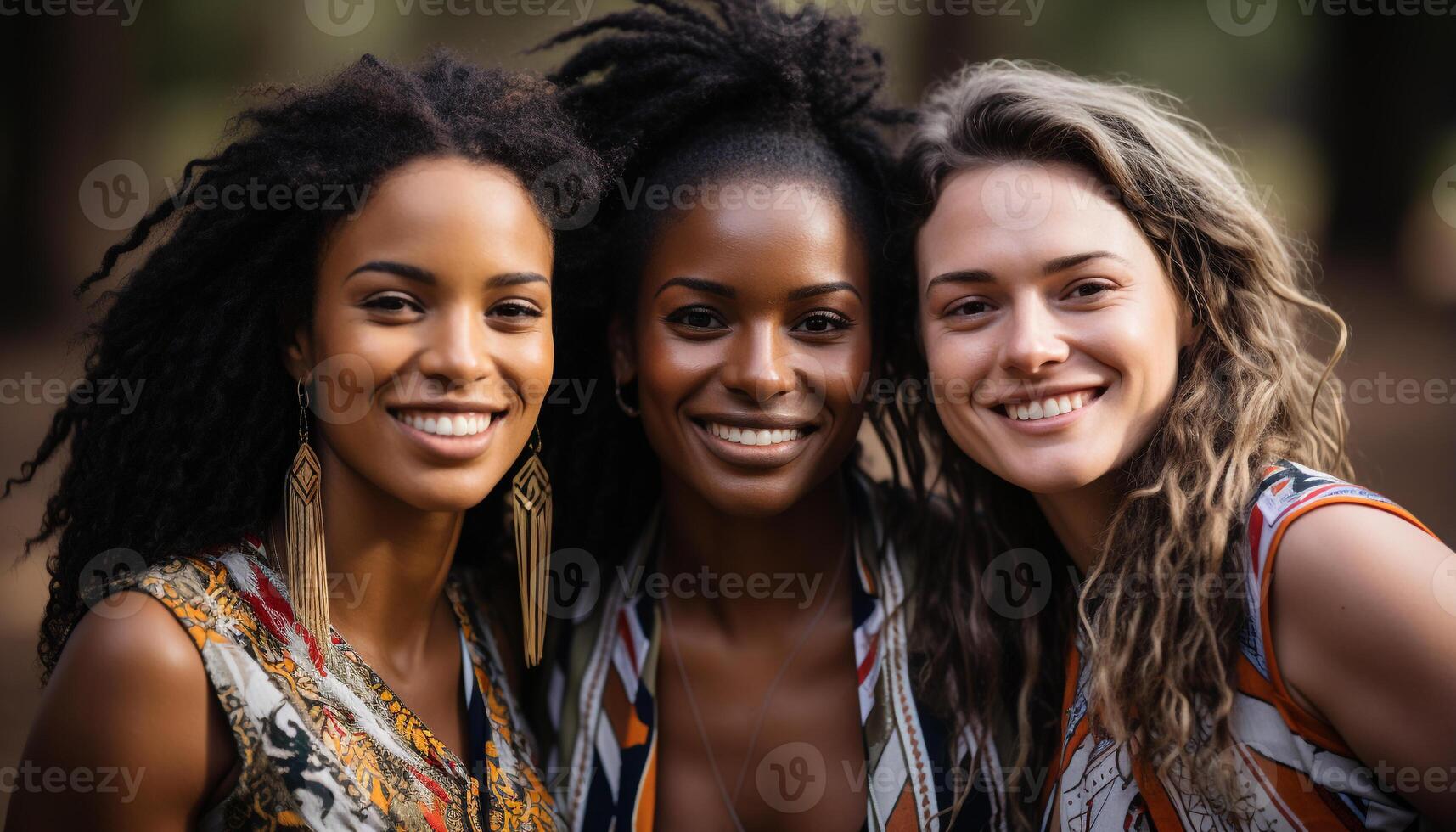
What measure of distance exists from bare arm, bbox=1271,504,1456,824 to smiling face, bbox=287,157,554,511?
5.24ft

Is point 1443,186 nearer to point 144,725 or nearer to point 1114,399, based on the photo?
point 1114,399

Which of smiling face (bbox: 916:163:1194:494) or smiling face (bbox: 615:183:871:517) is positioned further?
smiling face (bbox: 615:183:871:517)

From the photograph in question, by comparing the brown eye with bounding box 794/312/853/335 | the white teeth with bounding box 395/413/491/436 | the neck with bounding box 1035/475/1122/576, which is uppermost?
the brown eye with bounding box 794/312/853/335

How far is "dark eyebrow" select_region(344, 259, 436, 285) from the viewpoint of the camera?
236cm

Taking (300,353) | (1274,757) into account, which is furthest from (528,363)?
(1274,757)

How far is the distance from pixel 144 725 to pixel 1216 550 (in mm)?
2038

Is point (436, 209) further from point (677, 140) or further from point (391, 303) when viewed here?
point (677, 140)

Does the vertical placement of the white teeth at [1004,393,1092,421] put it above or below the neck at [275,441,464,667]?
above

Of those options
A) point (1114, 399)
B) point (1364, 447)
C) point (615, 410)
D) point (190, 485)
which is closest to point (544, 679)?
point (615, 410)

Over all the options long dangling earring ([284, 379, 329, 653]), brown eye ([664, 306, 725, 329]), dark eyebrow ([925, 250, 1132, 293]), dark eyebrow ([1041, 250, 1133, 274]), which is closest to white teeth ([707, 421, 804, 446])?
brown eye ([664, 306, 725, 329])

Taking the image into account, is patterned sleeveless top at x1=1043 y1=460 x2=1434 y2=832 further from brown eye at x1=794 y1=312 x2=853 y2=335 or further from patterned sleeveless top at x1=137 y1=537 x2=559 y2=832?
patterned sleeveless top at x1=137 y1=537 x2=559 y2=832

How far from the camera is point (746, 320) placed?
2859 mm

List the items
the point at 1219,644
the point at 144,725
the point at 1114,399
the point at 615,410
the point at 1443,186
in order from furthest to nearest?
the point at 1443,186, the point at 615,410, the point at 1114,399, the point at 1219,644, the point at 144,725

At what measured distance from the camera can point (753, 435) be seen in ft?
9.38
